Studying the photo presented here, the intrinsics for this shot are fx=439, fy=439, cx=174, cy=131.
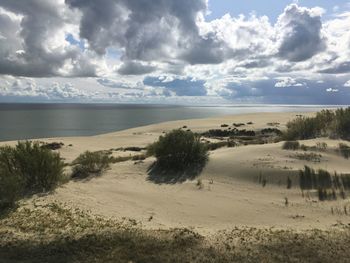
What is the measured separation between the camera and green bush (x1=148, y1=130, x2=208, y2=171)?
14969 mm

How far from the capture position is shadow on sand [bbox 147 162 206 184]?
45.6 ft

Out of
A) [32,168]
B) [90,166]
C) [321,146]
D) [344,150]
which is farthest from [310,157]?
[32,168]

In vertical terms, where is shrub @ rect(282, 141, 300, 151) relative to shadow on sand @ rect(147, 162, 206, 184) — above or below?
above

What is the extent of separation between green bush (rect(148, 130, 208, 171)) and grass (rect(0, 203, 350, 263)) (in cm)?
513

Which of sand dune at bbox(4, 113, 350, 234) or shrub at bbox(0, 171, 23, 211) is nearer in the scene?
sand dune at bbox(4, 113, 350, 234)

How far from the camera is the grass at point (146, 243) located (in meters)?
7.88

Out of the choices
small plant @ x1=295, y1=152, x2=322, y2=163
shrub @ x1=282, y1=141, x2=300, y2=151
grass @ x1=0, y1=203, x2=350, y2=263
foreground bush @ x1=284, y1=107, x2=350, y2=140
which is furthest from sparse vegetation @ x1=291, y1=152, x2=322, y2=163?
grass @ x1=0, y1=203, x2=350, y2=263

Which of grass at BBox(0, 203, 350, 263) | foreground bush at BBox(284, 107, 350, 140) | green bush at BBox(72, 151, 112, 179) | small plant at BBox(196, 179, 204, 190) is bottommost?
grass at BBox(0, 203, 350, 263)

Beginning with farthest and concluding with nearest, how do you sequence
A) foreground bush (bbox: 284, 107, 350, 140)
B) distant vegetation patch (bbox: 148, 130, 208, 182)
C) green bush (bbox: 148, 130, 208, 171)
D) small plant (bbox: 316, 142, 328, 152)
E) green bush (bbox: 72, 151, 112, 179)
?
foreground bush (bbox: 284, 107, 350, 140) → small plant (bbox: 316, 142, 328, 152) → green bush (bbox: 148, 130, 208, 171) → distant vegetation patch (bbox: 148, 130, 208, 182) → green bush (bbox: 72, 151, 112, 179)

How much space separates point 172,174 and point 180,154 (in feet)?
3.11

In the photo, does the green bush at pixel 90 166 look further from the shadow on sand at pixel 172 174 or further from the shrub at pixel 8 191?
the shrub at pixel 8 191

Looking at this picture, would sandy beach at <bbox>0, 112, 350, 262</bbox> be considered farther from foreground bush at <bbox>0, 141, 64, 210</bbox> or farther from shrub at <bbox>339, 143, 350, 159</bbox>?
foreground bush at <bbox>0, 141, 64, 210</bbox>

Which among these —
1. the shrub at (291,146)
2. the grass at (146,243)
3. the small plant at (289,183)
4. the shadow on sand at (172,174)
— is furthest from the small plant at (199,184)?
the shrub at (291,146)

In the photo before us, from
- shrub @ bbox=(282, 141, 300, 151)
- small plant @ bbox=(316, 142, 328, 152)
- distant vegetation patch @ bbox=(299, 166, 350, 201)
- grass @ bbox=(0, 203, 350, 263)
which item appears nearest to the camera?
grass @ bbox=(0, 203, 350, 263)
